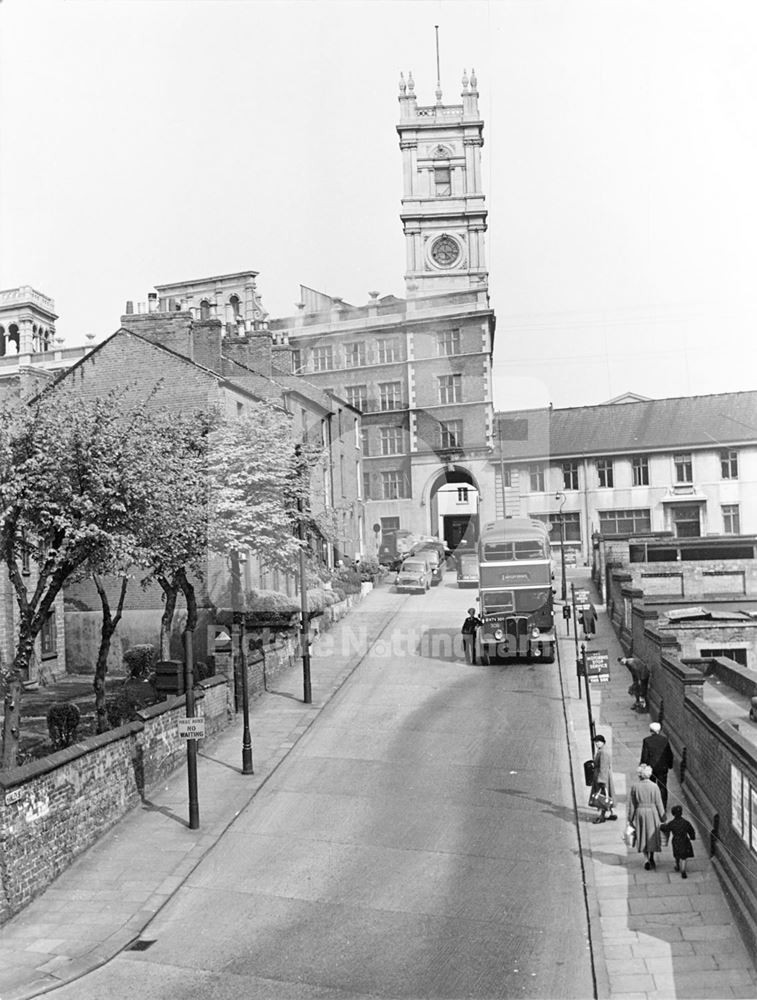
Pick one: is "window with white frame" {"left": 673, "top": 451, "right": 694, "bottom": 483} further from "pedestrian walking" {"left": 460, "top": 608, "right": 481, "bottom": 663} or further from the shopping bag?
the shopping bag

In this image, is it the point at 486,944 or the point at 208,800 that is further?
the point at 208,800

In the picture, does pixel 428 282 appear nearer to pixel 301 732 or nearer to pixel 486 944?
pixel 301 732

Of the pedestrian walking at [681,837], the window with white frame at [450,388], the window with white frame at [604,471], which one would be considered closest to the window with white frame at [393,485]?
the window with white frame at [450,388]

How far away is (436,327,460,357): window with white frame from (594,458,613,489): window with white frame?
41.9 ft

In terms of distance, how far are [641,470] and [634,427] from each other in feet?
12.2

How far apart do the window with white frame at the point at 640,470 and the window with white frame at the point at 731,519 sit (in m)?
5.50

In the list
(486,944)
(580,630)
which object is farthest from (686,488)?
(486,944)

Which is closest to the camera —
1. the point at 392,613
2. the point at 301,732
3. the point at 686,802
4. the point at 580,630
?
the point at 686,802

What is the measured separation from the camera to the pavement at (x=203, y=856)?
11.3m

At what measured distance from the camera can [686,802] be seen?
682 inches

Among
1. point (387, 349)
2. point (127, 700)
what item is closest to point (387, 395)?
point (387, 349)

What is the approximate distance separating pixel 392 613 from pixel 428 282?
1500 inches

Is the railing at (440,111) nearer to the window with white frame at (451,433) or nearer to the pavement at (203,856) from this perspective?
the window with white frame at (451,433)

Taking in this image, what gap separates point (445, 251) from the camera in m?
73.1
